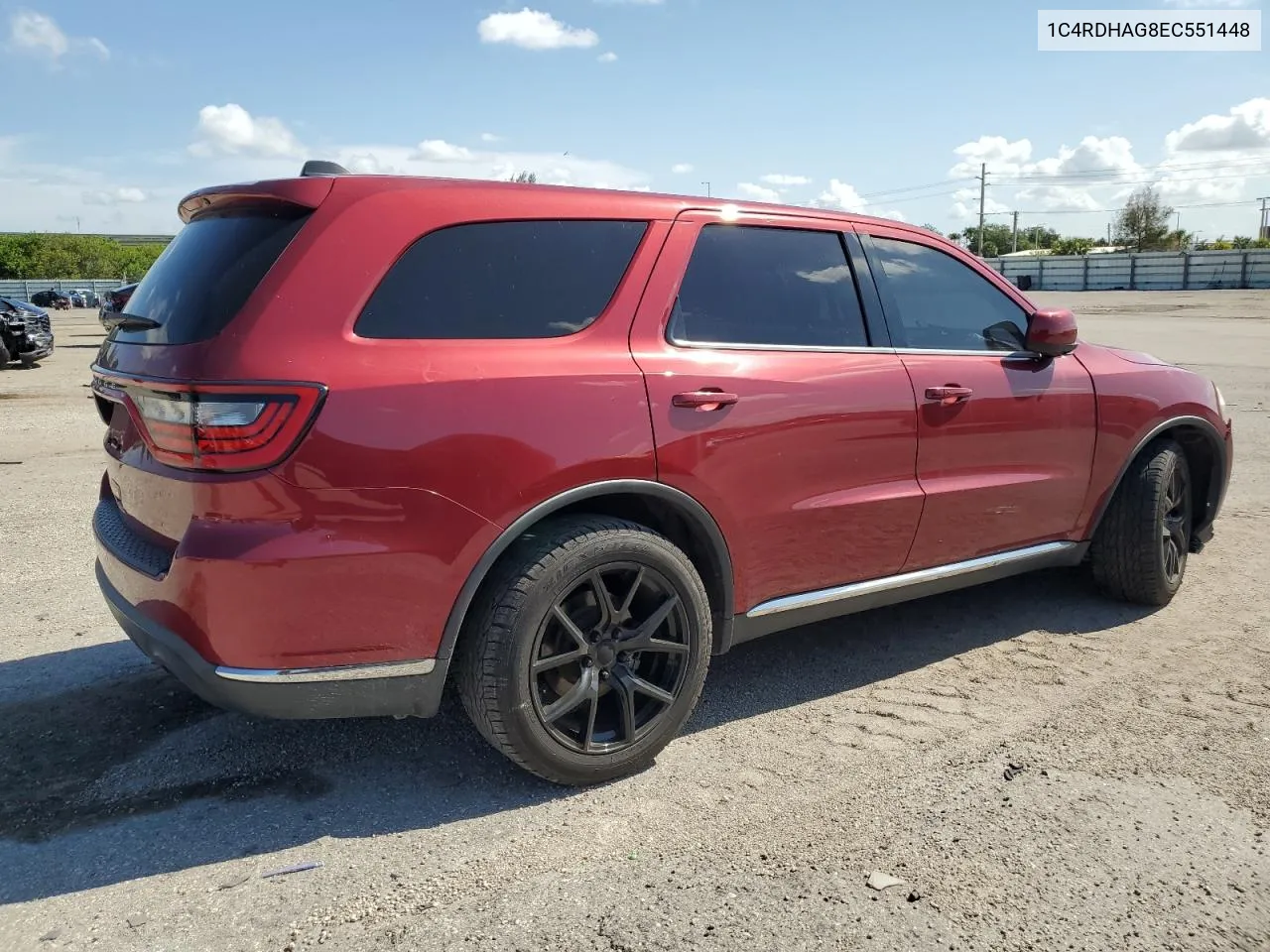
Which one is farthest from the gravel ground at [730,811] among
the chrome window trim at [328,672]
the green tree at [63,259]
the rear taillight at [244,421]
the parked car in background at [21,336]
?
the green tree at [63,259]

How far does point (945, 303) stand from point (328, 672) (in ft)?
9.18

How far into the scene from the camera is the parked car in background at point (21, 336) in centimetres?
1717

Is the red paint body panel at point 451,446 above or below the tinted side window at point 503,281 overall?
below

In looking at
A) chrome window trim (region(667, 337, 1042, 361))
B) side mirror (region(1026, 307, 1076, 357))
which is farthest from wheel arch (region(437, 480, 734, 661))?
side mirror (region(1026, 307, 1076, 357))

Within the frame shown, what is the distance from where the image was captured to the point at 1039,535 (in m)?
4.25

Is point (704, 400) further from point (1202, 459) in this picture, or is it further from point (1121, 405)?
point (1202, 459)

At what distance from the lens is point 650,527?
325 cm

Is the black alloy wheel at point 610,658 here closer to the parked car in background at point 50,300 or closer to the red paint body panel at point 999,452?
the red paint body panel at point 999,452

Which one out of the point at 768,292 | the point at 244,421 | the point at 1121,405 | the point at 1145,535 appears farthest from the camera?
the point at 1145,535

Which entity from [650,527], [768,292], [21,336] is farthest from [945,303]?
[21,336]

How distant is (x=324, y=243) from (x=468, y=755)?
1.69m

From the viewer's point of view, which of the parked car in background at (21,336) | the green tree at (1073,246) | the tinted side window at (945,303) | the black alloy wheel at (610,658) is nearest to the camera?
the black alloy wheel at (610,658)

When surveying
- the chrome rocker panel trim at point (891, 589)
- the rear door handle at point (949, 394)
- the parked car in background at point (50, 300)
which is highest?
the parked car in background at point (50, 300)

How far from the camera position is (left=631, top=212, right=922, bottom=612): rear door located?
3.12m
